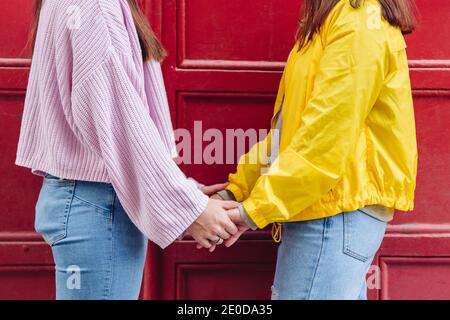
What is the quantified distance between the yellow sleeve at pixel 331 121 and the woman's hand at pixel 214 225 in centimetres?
14

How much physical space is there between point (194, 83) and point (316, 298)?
104 centimetres

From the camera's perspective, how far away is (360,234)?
5.84ft

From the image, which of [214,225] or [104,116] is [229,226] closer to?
[214,225]

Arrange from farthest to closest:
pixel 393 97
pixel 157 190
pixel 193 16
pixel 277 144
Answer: pixel 193 16 → pixel 277 144 → pixel 393 97 → pixel 157 190

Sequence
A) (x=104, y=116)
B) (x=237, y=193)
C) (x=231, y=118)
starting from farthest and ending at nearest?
(x=231, y=118) < (x=237, y=193) < (x=104, y=116)

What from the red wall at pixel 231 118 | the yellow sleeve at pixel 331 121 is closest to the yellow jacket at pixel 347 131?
the yellow sleeve at pixel 331 121

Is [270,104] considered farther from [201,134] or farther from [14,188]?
[14,188]

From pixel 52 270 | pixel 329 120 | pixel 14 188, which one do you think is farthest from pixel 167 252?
pixel 329 120

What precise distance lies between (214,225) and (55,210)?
0.46 m

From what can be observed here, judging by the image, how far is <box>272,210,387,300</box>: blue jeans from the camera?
1757 millimetres

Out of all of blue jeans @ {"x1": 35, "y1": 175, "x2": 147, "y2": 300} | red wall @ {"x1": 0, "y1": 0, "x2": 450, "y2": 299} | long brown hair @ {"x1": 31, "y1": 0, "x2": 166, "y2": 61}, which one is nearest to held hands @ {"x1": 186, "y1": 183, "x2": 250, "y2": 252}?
blue jeans @ {"x1": 35, "y1": 175, "x2": 147, "y2": 300}

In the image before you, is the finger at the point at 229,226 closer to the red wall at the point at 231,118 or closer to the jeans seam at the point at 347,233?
the jeans seam at the point at 347,233

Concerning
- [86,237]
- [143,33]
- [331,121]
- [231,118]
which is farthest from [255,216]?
[231,118]
